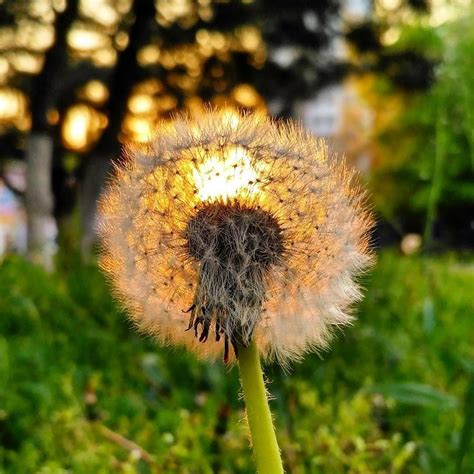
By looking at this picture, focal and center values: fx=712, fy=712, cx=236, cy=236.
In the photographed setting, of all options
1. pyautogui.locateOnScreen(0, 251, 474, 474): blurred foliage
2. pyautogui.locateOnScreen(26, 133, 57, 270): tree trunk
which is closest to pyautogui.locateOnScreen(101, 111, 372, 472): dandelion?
pyautogui.locateOnScreen(0, 251, 474, 474): blurred foliage

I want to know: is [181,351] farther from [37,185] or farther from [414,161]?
[414,161]

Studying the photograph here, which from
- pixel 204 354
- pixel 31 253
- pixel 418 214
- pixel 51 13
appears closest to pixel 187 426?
pixel 204 354

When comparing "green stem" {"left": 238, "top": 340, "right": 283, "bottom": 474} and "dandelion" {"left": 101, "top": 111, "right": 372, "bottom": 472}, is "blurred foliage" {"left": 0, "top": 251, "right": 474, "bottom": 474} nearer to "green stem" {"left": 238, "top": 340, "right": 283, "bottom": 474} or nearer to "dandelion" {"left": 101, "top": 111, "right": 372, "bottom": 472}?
"dandelion" {"left": 101, "top": 111, "right": 372, "bottom": 472}

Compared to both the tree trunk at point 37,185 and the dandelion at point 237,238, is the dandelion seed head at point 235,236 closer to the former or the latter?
the dandelion at point 237,238

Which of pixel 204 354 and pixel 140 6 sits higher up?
pixel 140 6

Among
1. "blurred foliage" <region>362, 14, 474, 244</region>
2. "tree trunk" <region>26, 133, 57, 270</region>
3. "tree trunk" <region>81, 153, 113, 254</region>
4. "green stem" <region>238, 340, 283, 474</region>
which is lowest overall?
"green stem" <region>238, 340, 283, 474</region>

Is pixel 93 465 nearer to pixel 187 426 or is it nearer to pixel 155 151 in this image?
pixel 187 426
